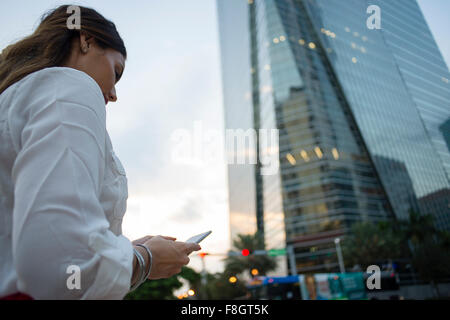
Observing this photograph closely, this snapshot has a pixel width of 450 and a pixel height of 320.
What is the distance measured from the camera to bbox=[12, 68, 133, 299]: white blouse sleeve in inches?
24.4

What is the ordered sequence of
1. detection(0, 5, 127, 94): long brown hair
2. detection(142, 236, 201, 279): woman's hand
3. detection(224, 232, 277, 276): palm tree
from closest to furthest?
detection(142, 236, 201, 279): woman's hand → detection(0, 5, 127, 94): long brown hair → detection(224, 232, 277, 276): palm tree

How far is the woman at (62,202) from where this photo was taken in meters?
0.62

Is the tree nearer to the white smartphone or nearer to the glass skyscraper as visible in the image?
the glass skyscraper

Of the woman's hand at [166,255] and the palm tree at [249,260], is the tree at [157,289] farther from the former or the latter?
the woman's hand at [166,255]

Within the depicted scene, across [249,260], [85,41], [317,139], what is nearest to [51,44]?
[85,41]

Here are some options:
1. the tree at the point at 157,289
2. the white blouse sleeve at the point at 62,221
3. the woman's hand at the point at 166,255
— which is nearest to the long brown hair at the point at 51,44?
the white blouse sleeve at the point at 62,221

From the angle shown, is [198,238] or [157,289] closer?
[198,238]

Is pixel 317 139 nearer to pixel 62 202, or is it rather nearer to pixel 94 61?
pixel 94 61

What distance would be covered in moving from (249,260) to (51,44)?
145ft

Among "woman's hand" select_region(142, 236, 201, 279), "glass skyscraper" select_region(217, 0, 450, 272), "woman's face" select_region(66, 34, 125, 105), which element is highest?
"glass skyscraper" select_region(217, 0, 450, 272)

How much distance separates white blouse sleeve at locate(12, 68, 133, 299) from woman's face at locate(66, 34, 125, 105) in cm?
53

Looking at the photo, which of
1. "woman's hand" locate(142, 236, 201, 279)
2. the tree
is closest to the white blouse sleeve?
"woman's hand" locate(142, 236, 201, 279)

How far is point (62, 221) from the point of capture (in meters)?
0.63

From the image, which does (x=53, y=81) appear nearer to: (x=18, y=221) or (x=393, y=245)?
(x=18, y=221)
